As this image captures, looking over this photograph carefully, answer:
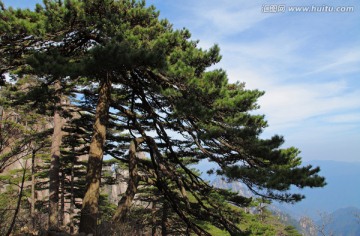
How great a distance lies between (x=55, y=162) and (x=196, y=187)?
8346 millimetres

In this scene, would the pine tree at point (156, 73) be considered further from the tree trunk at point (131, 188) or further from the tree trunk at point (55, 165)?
the tree trunk at point (55, 165)

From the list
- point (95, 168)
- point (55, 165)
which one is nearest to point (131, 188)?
point (95, 168)

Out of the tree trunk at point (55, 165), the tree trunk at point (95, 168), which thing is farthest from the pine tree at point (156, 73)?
the tree trunk at point (55, 165)

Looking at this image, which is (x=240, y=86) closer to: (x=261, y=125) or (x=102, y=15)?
(x=261, y=125)

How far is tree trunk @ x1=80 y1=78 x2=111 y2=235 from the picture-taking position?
829cm

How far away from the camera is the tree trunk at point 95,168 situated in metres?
8.29

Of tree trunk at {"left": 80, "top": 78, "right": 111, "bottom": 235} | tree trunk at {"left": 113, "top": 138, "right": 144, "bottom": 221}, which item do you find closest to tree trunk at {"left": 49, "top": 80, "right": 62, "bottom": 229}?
tree trunk at {"left": 80, "top": 78, "right": 111, "bottom": 235}

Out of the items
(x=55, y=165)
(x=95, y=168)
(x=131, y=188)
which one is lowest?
(x=131, y=188)

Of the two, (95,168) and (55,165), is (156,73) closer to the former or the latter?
(95,168)

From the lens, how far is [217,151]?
908 centimetres

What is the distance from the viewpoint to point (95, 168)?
9.23 meters

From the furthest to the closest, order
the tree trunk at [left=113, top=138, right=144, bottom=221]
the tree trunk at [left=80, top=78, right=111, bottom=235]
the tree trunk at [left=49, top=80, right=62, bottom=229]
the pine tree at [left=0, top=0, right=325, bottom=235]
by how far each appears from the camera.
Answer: the tree trunk at [left=49, top=80, right=62, bottom=229], the tree trunk at [left=113, top=138, right=144, bottom=221], the tree trunk at [left=80, top=78, right=111, bottom=235], the pine tree at [left=0, top=0, right=325, bottom=235]

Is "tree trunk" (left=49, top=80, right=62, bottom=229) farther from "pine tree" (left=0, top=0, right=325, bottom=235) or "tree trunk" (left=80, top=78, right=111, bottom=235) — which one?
"pine tree" (left=0, top=0, right=325, bottom=235)

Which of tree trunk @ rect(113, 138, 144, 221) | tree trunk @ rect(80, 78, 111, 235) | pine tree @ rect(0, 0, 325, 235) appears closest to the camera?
pine tree @ rect(0, 0, 325, 235)
